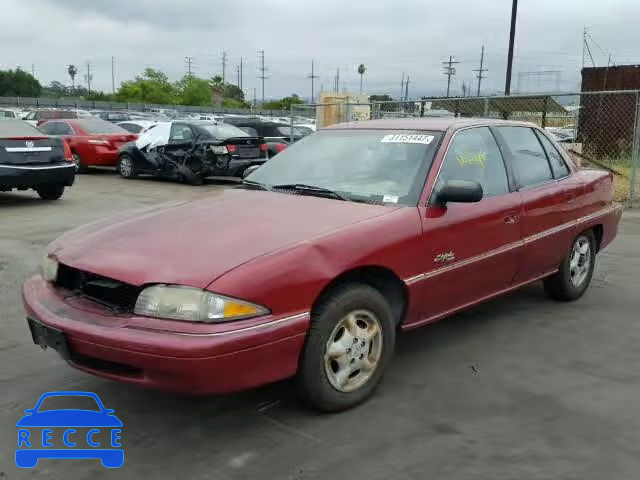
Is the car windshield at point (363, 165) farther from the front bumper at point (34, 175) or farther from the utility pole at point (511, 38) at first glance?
the utility pole at point (511, 38)

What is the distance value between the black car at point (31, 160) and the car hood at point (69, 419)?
25.2 feet

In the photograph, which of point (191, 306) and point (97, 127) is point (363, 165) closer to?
point (191, 306)

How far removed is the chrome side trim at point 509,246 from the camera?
3.74 m

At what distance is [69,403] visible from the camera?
3.50 metres

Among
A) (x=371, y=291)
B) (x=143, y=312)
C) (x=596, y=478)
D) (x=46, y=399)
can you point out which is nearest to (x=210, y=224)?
(x=143, y=312)

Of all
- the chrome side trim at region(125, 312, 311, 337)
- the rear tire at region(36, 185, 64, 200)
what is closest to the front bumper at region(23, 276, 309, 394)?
the chrome side trim at region(125, 312, 311, 337)

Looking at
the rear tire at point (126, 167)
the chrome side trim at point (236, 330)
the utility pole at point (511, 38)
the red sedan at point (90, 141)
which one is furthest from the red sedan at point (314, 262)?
the utility pole at point (511, 38)

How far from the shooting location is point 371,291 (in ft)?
11.2

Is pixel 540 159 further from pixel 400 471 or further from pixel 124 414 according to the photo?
pixel 124 414

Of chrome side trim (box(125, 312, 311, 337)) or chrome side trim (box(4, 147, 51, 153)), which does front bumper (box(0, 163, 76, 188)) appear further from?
chrome side trim (box(125, 312, 311, 337))

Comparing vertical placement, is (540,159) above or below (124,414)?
above

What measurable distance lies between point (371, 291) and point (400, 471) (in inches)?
37.7

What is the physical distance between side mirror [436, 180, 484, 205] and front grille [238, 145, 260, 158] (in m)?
10.1

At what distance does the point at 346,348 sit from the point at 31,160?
8.69m
